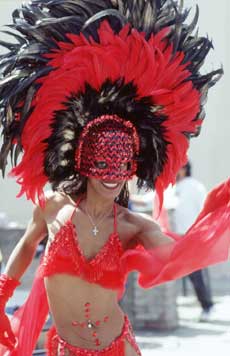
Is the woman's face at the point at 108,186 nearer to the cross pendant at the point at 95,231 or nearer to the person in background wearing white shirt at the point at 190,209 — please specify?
the cross pendant at the point at 95,231

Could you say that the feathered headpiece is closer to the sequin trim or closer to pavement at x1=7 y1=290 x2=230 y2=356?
the sequin trim

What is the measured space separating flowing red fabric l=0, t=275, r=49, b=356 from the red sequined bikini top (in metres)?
0.27

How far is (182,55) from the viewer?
4961 millimetres

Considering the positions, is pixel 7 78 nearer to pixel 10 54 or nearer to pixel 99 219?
pixel 10 54

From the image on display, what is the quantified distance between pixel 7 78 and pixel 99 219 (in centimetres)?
77

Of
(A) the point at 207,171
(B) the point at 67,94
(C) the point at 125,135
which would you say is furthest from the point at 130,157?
(A) the point at 207,171

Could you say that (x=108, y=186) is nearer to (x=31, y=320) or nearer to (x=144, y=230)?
(x=144, y=230)

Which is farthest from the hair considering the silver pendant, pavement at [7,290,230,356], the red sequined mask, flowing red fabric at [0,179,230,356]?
pavement at [7,290,230,356]

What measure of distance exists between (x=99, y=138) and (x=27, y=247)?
694mm

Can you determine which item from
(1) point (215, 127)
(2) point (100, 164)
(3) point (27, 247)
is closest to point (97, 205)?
(2) point (100, 164)

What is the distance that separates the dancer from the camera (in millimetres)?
4824

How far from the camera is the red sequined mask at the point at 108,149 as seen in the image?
191 inches

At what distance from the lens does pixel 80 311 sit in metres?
4.91

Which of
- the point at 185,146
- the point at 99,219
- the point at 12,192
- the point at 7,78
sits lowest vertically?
the point at 12,192
